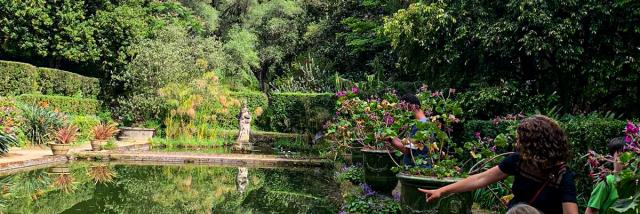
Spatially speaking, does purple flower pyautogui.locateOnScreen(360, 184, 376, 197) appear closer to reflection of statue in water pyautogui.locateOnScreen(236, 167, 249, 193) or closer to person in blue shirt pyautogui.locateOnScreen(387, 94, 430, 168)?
person in blue shirt pyautogui.locateOnScreen(387, 94, 430, 168)

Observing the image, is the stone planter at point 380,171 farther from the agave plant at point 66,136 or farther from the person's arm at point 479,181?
the agave plant at point 66,136

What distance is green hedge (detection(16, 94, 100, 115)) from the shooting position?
561 inches

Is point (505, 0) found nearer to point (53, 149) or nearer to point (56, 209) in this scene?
point (56, 209)

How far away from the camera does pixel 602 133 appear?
199 inches

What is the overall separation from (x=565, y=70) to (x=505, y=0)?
1.53m

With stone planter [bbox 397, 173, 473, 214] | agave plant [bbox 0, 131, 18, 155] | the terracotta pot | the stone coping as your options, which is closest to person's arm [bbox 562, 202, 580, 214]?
stone planter [bbox 397, 173, 473, 214]

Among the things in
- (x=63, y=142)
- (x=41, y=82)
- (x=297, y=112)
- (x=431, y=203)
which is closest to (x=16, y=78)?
(x=41, y=82)

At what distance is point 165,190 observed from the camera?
736 centimetres

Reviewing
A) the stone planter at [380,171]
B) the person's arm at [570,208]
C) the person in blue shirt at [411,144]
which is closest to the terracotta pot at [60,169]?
the stone planter at [380,171]

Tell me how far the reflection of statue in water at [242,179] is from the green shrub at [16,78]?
9.18m

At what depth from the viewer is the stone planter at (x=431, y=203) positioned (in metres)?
3.55

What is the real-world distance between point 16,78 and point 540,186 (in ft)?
54.9

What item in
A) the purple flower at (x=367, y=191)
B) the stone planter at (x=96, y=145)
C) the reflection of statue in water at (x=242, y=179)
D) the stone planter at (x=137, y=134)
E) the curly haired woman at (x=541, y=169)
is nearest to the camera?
the curly haired woman at (x=541, y=169)

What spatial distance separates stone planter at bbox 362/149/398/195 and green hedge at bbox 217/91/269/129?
499 inches
